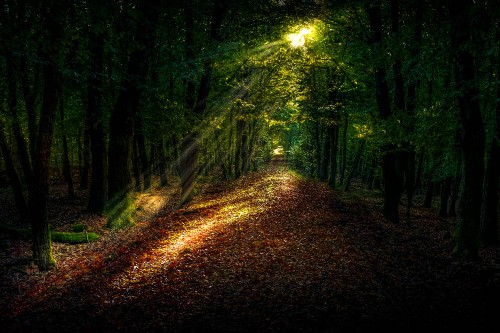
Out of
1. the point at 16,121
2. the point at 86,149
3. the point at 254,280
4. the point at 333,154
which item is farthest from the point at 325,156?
the point at 16,121

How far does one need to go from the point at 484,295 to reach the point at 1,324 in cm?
1036

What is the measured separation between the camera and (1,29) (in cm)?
617

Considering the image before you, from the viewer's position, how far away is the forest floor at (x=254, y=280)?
19.9 ft

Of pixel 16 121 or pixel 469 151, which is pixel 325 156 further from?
pixel 16 121

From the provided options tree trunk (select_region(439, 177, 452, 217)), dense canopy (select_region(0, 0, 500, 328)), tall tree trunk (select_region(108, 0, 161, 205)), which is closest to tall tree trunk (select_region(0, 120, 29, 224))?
dense canopy (select_region(0, 0, 500, 328))

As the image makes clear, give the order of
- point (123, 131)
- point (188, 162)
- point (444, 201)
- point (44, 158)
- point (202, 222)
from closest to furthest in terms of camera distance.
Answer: point (44, 158), point (202, 222), point (123, 131), point (188, 162), point (444, 201)

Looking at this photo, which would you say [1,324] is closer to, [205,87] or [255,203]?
[255,203]

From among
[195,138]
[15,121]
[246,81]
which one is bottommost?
[195,138]

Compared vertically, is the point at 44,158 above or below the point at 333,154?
below

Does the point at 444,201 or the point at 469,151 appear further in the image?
the point at 444,201

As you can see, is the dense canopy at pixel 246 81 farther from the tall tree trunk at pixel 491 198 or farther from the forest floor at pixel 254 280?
the forest floor at pixel 254 280

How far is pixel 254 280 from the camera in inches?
302

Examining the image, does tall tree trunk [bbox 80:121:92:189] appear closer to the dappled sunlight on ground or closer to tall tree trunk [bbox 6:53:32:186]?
tall tree trunk [bbox 6:53:32:186]

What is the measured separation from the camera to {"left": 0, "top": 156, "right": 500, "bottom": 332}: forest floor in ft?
19.9
